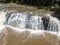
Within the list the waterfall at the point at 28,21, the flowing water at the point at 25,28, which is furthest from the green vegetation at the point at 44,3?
the flowing water at the point at 25,28

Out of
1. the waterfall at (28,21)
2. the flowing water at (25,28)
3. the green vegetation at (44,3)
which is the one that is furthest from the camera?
the green vegetation at (44,3)

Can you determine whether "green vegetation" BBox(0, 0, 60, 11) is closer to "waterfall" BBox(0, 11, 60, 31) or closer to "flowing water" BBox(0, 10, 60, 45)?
"waterfall" BBox(0, 11, 60, 31)

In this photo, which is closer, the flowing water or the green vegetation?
the flowing water

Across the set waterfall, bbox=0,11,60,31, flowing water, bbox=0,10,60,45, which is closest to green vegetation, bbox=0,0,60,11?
waterfall, bbox=0,11,60,31

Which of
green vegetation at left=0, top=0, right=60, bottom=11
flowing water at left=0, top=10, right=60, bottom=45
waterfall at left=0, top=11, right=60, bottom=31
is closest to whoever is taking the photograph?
flowing water at left=0, top=10, right=60, bottom=45

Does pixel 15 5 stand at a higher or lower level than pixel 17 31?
higher

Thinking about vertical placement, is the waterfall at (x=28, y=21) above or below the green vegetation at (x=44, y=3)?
below

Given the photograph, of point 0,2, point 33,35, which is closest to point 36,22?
point 33,35

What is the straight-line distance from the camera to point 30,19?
1413 centimetres

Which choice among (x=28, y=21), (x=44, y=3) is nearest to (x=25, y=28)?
(x=28, y=21)

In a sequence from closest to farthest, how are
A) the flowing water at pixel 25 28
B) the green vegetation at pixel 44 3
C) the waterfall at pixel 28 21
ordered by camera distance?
the flowing water at pixel 25 28 → the waterfall at pixel 28 21 → the green vegetation at pixel 44 3

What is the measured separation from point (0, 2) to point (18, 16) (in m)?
4.20

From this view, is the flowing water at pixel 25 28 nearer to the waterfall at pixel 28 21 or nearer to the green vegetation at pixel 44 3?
the waterfall at pixel 28 21

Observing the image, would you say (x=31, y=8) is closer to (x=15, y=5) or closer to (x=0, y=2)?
(x=15, y=5)
